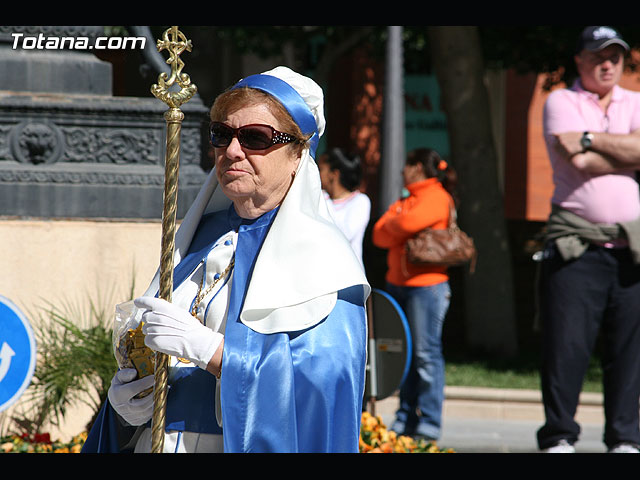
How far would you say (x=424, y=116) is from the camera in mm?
20344

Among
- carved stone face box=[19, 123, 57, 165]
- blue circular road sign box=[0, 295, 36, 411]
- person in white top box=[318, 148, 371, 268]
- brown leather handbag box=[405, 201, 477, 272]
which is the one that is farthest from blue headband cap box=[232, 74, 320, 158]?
person in white top box=[318, 148, 371, 268]

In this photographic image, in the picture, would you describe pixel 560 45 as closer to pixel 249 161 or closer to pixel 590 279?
pixel 590 279

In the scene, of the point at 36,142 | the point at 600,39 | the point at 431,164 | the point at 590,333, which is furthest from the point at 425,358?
the point at 36,142

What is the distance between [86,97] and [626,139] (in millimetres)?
2930

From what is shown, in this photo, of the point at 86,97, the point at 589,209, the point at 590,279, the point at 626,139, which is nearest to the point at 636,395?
the point at 590,279

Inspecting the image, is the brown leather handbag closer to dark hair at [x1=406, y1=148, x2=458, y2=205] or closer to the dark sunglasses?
dark hair at [x1=406, y1=148, x2=458, y2=205]

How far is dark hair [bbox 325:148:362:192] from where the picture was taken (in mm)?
7898

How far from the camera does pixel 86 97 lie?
18.6 feet

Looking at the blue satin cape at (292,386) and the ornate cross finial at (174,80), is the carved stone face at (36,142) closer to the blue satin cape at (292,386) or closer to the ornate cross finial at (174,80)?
the ornate cross finial at (174,80)

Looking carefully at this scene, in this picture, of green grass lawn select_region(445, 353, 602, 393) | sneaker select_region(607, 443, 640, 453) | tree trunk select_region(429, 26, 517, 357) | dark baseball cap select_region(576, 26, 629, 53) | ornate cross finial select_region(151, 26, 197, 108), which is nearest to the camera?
ornate cross finial select_region(151, 26, 197, 108)

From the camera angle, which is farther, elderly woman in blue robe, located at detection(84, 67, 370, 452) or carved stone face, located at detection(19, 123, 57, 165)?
carved stone face, located at detection(19, 123, 57, 165)

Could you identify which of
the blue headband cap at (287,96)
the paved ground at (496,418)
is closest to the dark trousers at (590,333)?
the paved ground at (496,418)

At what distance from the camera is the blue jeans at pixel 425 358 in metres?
7.27

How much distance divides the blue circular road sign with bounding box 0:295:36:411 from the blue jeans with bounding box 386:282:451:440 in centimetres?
337
